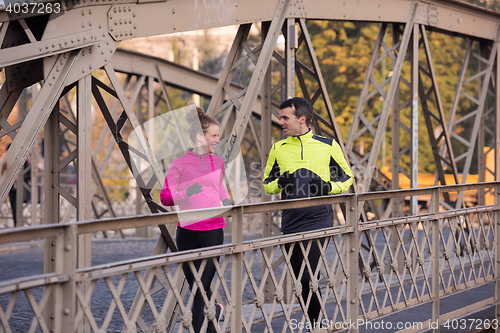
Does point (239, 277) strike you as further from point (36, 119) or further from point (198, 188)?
point (36, 119)

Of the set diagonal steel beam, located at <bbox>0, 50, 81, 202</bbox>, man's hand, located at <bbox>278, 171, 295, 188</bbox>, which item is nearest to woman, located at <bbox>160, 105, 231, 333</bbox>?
man's hand, located at <bbox>278, 171, 295, 188</bbox>

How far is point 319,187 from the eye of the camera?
15.3ft

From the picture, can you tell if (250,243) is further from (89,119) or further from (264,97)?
(264,97)

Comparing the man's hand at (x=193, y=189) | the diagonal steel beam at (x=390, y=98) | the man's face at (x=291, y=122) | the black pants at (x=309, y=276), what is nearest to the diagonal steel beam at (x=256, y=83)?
the man's face at (x=291, y=122)

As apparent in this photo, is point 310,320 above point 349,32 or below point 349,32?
below

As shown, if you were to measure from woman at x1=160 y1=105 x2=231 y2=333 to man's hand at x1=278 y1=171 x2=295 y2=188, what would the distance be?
423 millimetres

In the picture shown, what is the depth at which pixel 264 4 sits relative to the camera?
21.9 ft

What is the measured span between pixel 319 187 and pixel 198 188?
3.15 ft

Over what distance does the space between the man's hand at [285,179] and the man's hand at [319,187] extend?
0.52 ft

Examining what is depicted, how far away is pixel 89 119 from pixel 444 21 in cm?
647

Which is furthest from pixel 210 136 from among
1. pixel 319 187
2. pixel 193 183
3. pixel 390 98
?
pixel 390 98

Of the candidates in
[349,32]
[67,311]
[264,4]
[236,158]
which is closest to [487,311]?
[236,158]

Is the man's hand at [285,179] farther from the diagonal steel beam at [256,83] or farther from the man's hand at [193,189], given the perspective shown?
the diagonal steel beam at [256,83]

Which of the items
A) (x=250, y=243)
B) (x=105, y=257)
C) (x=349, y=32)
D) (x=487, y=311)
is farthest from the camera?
(x=349, y=32)
